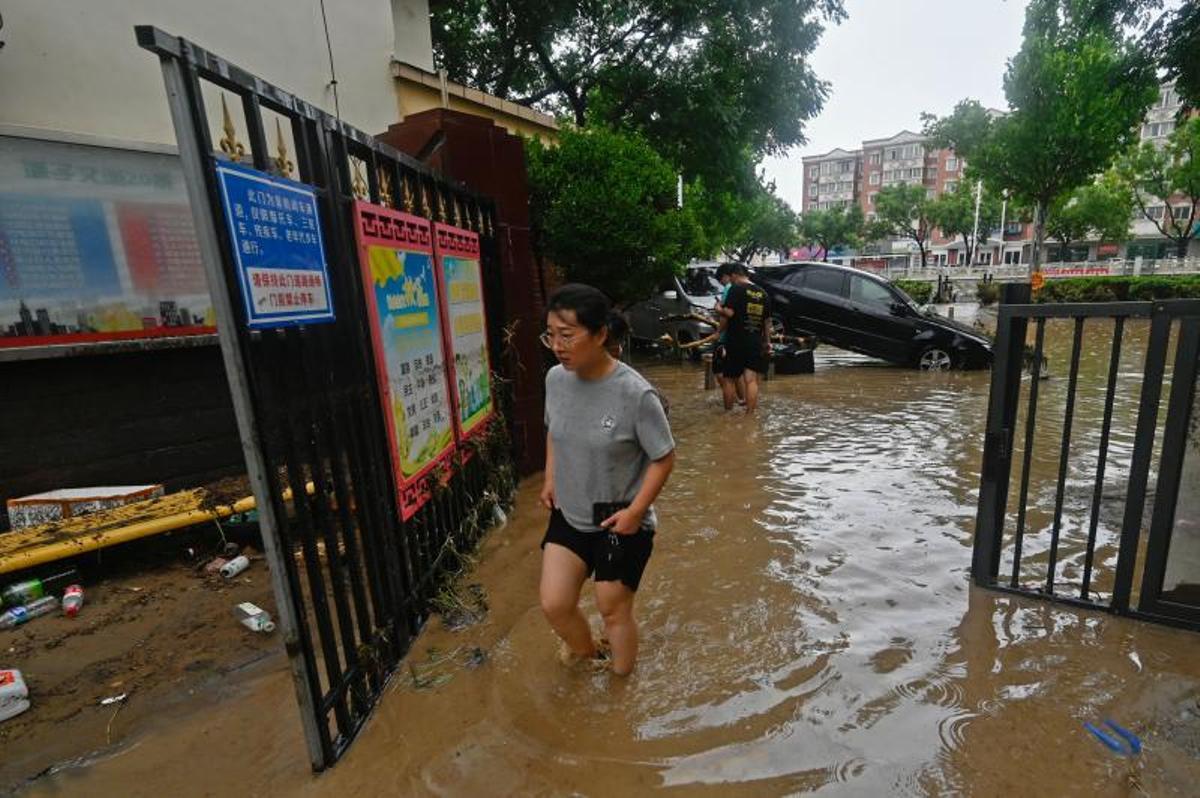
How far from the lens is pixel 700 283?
13.3 metres

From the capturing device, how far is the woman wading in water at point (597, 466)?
2.20m

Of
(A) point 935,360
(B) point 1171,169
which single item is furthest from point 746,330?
(B) point 1171,169

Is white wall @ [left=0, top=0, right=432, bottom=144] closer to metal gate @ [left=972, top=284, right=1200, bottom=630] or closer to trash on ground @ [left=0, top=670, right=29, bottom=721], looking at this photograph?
trash on ground @ [left=0, top=670, right=29, bottom=721]

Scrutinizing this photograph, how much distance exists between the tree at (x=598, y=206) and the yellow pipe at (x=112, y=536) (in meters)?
4.20

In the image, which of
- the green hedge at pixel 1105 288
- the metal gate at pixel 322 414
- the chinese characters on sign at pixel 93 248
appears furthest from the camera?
the green hedge at pixel 1105 288

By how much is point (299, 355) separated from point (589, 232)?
529cm

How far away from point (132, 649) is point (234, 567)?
2.45 feet

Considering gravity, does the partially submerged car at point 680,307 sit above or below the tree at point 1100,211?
below

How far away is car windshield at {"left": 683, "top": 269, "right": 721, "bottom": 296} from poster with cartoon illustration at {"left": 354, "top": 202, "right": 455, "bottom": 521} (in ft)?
33.9

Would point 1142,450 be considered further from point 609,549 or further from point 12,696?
point 12,696

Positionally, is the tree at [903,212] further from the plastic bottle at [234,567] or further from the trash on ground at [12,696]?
the trash on ground at [12,696]

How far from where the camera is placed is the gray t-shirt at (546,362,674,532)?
2244mm

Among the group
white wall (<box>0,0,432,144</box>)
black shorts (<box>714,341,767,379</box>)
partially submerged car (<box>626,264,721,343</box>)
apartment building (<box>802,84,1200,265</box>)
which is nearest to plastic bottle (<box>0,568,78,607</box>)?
white wall (<box>0,0,432,144</box>)

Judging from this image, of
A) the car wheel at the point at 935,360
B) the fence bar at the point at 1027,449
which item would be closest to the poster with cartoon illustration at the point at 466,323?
the fence bar at the point at 1027,449
